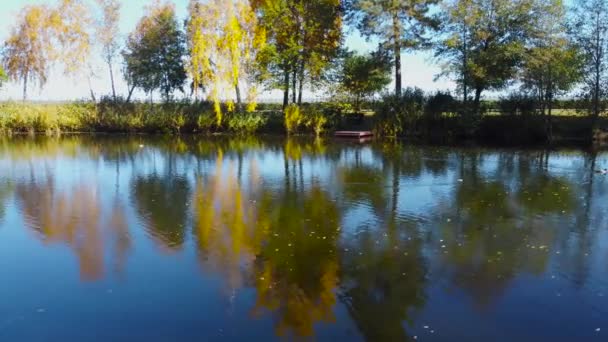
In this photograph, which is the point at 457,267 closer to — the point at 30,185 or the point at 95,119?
the point at 30,185

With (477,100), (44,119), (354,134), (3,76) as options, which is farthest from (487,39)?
(3,76)

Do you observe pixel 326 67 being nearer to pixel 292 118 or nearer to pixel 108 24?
pixel 292 118

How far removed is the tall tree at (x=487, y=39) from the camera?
26.0m

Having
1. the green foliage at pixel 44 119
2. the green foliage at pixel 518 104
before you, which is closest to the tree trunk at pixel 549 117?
the green foliage at pixel 518 104

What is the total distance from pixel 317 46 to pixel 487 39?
9588 mm

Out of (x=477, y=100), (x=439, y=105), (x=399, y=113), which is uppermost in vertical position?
(x=477, y=100)

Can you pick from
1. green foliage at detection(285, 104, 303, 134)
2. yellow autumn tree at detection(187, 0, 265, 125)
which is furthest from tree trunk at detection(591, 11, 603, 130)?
yellow autumn tree at detection(187, 0, 265, 125)

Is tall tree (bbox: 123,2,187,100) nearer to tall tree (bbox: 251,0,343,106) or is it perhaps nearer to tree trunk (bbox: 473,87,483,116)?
tall tree (bbox: 251,0,343,106)

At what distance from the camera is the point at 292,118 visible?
3133 centimetres

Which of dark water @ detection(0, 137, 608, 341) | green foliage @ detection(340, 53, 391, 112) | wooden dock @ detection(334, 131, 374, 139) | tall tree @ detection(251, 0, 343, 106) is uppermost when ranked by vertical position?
tall tree @ detection(251, 0, 343, 106)

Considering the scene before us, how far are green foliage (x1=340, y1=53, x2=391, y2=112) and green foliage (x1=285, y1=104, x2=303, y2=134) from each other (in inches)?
146

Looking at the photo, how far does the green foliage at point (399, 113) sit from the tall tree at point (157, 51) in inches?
600

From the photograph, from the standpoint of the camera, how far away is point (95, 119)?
1373 inches

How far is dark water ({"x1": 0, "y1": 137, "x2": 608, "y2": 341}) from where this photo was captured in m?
5.96
